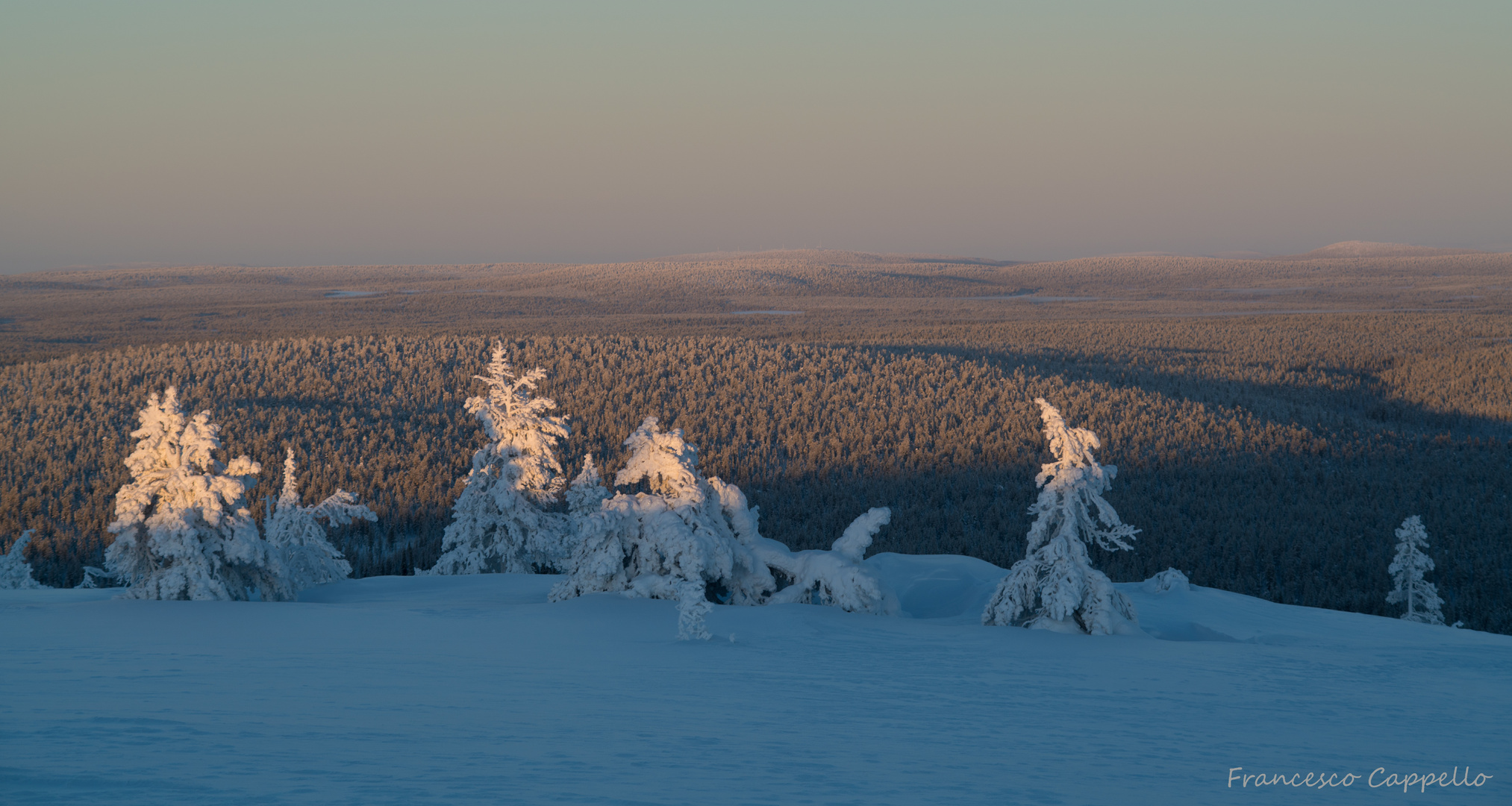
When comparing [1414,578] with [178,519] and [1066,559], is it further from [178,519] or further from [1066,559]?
[178,519]

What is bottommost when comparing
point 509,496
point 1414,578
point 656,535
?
point 1414,578

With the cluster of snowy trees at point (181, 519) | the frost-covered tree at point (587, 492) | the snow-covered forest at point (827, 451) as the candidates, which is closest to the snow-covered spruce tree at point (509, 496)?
the frost-covered tree at point (587, 492)

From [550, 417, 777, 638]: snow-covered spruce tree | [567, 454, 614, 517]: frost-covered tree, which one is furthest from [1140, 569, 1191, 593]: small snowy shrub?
[567, 454, 614, 517]: frost-covered tree

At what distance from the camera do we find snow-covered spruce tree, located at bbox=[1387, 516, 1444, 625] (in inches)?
583

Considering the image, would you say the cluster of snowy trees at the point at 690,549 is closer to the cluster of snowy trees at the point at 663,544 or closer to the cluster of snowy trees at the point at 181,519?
the cluster of snowy trees at the point at 663,544

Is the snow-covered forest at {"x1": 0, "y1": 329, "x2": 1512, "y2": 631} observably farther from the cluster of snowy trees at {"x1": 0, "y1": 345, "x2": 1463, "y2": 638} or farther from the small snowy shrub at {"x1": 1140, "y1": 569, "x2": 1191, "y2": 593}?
the cluster of snowy trees at {"x1": 0, "y1": 345, "x2": 1463, "y2": 638}

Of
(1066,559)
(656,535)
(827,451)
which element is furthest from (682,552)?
(827,451)

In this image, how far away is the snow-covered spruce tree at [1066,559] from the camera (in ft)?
31.6

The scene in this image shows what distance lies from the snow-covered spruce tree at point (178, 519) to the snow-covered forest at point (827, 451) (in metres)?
3.94

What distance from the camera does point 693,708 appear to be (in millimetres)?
6324

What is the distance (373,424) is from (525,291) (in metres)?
121

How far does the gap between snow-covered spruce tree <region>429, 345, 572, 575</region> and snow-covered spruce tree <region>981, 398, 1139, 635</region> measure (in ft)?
27.3

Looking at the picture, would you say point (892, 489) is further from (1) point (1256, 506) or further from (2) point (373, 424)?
(2) point (373, 424)

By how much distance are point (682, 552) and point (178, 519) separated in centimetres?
522
